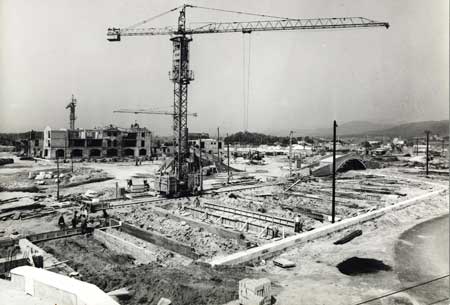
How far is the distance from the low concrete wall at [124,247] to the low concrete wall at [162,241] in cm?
87

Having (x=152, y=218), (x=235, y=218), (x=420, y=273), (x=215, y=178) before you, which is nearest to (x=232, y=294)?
(x=420, y=273)

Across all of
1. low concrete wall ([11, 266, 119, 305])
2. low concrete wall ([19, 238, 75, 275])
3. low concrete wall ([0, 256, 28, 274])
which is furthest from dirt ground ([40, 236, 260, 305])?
low concrete wall ([0, 256, 28, 274])

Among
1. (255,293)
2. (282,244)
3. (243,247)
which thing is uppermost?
(255,293)

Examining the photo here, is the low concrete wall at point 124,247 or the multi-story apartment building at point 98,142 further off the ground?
the multi-story apartment building at point 98,142

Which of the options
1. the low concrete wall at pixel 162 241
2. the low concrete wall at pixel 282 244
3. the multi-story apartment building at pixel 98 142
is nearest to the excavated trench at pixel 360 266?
the low concrete wall at pixel 282 244

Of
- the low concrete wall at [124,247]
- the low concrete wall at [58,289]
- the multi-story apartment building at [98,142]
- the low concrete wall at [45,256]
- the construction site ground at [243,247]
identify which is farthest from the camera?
the multi-story apartment building at [98,142]

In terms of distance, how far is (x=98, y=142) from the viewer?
64312 millimetres

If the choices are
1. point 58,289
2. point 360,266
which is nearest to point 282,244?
point 360,266

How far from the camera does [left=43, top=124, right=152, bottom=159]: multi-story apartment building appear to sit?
60312 mm

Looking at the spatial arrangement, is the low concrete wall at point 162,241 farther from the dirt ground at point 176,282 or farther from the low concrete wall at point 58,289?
the low concrete wall at point 58,289

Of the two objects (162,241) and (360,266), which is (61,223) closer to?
(162,241)

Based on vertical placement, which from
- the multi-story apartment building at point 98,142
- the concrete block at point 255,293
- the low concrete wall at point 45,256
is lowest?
the low concrete wall at point 45,256

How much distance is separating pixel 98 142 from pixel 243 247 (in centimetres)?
5396

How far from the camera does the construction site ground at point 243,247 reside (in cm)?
973
